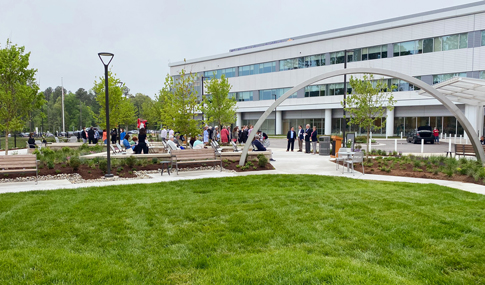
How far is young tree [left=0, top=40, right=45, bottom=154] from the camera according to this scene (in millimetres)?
14172

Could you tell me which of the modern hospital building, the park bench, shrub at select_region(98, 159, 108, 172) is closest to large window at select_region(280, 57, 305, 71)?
the modern hospital building

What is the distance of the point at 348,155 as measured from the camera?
13.7 meters

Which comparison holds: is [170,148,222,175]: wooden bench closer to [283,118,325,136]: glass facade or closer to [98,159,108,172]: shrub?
[98,159,108,172]: shrub

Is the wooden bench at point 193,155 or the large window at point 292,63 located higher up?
the large window at point 292,63

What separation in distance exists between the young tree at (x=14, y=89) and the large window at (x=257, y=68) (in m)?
40.9

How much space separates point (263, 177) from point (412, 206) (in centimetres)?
494

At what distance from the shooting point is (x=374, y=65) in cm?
4269

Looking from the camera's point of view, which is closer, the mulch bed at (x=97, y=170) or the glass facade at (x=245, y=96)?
the mulch bed at (x=97, y=170)

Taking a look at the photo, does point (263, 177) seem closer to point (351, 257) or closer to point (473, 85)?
point (351, 257)

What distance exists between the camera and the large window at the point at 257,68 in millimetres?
52594

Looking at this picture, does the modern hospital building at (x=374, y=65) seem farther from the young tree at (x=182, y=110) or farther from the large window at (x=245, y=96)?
the young tree at (x=182, y=110)

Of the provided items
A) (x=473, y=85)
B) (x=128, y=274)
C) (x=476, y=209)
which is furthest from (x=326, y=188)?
(x=473, y=85)

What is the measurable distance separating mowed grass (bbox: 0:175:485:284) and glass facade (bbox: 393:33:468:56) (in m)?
35.3

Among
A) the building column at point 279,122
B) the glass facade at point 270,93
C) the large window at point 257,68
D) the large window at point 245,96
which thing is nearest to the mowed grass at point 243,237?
the glass facade at point 270,93
